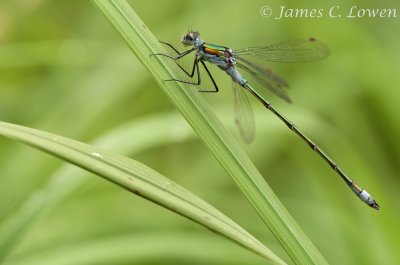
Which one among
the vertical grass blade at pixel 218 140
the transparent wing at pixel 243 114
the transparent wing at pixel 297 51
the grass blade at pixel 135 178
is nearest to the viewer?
the grass blade at pixel 135 178

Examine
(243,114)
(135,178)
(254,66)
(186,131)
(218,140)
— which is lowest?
(135,178)

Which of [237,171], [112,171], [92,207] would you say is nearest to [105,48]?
[92,207]

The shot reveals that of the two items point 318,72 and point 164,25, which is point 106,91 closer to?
point 164,25

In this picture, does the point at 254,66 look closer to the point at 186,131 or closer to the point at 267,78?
the point at 267,78

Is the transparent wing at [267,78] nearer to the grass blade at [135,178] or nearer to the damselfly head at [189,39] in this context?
the damselfly head at [189,39]

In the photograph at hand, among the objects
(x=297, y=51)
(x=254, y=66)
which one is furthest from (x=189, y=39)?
(x=297, y=51)

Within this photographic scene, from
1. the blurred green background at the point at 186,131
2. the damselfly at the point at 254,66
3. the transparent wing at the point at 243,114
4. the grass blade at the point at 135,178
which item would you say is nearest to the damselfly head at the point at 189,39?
the damselfly at the point at 254,66
